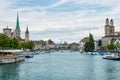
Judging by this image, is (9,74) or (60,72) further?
(60,72)

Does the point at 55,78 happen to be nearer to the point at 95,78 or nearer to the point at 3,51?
the point at 95,78

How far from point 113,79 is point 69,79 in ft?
21.3

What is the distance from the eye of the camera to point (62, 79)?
46.3 meters

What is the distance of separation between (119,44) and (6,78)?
108464 millimetres


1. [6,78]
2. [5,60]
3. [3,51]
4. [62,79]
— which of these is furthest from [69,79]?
[3,51]

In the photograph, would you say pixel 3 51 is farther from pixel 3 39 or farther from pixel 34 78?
pixel 34 78

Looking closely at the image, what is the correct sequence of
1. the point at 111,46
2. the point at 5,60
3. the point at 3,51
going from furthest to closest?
the point at 111,46 → the point at 3,51 → the point at 5,60

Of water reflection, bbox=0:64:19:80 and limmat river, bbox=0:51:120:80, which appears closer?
water reflection, bbox=0:64:19:80

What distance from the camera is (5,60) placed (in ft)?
252

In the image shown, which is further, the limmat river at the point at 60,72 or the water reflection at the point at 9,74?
the limmat river at the point at 60,72

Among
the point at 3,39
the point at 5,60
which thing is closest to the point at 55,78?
the point at 5,60

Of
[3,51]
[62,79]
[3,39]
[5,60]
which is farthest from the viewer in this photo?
[3,39]

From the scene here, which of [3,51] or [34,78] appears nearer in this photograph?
[34,78]

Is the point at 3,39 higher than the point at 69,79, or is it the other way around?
the point at 3,39
